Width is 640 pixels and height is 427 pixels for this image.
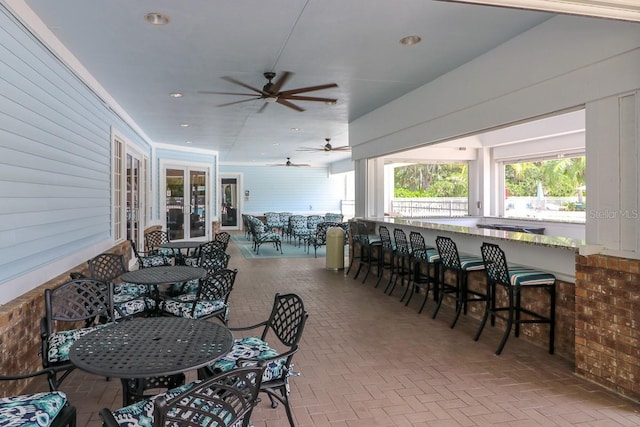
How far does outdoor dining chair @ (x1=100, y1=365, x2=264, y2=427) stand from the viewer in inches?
54.9

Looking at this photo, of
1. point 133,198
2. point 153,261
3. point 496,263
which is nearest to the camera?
point 496,263

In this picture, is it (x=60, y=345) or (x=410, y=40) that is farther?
(x=410, y=40)

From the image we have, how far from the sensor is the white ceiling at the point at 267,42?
3139 millimetres

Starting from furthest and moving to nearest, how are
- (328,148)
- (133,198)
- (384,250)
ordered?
(328,148) → (133,198) → (384,250)

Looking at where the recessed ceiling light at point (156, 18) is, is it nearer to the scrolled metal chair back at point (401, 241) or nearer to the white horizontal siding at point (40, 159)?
the white horizontal siding at point (40, 159)

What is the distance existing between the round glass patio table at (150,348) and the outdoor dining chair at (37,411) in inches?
8.6

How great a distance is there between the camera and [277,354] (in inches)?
92.9

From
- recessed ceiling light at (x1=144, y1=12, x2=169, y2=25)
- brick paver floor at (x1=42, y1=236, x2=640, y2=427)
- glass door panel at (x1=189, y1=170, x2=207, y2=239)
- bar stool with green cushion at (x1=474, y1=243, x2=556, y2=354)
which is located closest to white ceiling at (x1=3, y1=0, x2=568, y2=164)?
recessed ceiling light at (x1=144, y1=12, x2=169, y2=25)

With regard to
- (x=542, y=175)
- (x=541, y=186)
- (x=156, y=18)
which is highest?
(x=156, y=18)

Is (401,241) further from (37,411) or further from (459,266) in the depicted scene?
(37,411)

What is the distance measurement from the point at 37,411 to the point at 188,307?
173 centimetres

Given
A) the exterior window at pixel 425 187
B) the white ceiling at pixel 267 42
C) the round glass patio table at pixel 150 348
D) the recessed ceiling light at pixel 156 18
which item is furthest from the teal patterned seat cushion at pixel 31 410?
the exterior window at pixel 425 187

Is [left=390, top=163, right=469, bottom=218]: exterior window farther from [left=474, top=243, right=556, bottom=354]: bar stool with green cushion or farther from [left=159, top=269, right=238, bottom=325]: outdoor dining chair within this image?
[left=159, top=269, right=238, bottom=325]: outdoor dining chair

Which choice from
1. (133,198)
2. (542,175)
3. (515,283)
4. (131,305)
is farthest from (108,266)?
(542,175)
